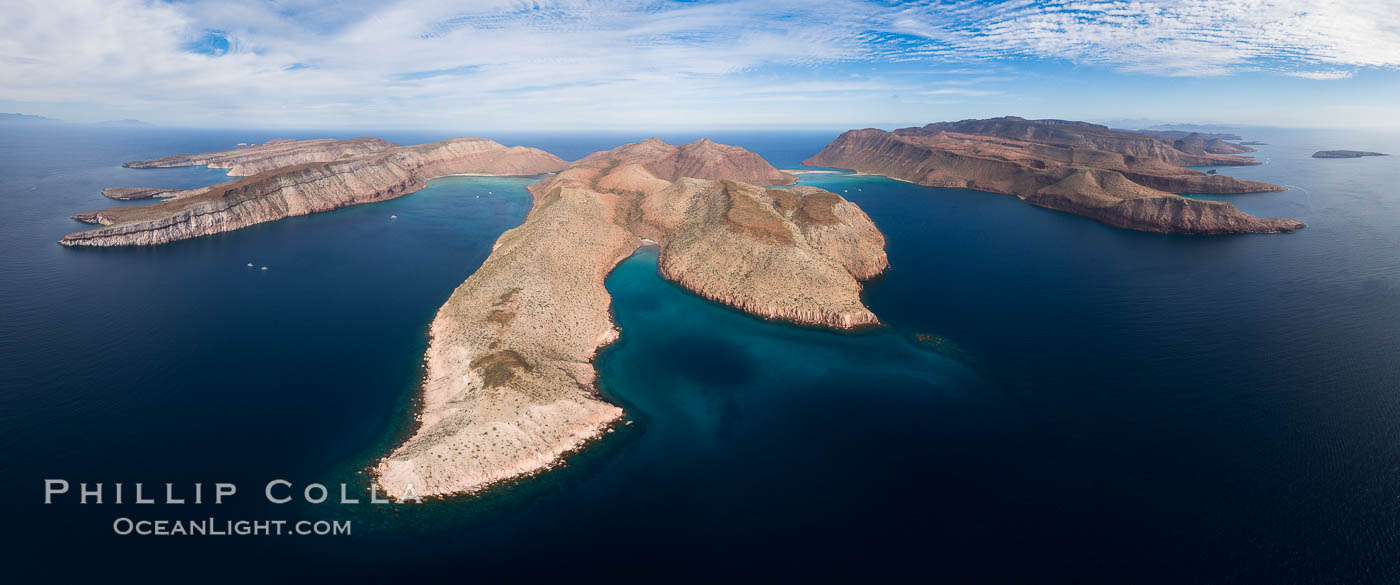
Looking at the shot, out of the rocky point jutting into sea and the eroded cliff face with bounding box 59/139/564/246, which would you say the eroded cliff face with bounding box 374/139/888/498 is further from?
the eroded cliff face with bounding box 59/139/564/246

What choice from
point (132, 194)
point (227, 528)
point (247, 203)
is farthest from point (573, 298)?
point (132, 194)

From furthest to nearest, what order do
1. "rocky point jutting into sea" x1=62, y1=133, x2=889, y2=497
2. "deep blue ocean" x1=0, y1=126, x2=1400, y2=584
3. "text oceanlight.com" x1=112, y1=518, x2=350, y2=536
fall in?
"rocky point jutting into sea" x1=62, y1=133, x2=889, y2=497 → "text oceanlight.com" x1=112, y1=518, x2=350, y2=536 → "deep blue ocean" x1=0, y1=126, x2=1400, y2=584

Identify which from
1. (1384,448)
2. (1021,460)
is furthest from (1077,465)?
(1384,448)

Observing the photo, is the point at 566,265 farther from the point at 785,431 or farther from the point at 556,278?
the point at 785,431

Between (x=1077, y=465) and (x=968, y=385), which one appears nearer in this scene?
(x=1077, y=465)

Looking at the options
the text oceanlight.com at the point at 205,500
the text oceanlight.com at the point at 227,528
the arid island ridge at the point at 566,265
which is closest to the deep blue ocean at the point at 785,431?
the text oceanlight.com at the point at 205,500

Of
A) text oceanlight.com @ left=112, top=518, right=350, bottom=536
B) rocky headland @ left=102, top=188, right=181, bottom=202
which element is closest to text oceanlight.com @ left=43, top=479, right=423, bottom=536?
text oceanlight.com @ left=112, top=518, right=350, bottom=536

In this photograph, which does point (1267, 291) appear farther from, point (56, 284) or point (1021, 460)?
point (56, 284)
